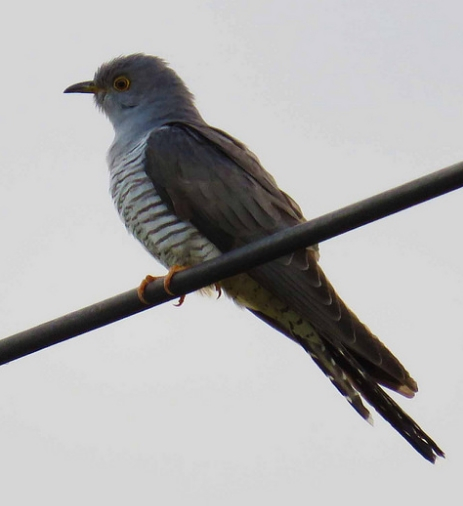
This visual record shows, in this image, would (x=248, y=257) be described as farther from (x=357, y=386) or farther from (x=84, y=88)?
(x=84, y=88)

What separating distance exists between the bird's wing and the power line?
1044mm

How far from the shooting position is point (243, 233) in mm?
4969

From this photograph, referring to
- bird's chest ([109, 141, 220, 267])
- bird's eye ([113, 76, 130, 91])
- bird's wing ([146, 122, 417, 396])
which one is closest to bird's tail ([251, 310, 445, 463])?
bird's wing ([146, 122, 417, 396])

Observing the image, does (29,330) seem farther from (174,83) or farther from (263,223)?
(174,83)

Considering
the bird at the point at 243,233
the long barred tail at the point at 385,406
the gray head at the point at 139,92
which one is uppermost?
the gray head at the point at 139,92

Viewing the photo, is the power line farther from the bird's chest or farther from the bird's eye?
the bird's eye

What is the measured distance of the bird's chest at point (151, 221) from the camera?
510 cm

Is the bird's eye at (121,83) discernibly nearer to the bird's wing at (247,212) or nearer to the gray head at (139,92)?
the gray head at (139,92)

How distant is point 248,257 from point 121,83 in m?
3.47

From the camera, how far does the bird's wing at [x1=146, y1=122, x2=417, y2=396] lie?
179 inches

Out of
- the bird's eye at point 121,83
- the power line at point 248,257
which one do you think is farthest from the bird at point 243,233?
the power line at point 248,257

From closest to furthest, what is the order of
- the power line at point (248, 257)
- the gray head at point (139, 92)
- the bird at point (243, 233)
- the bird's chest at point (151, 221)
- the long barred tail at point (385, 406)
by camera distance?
the power line at point (248, 257) < the long barred tail at point (385, 406) < the bird at point (243, 233) < the bird's chest at point (151, 221) < the gray head at point (139, 92)

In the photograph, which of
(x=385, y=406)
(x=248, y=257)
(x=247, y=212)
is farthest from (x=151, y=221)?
(x=248, y=257)

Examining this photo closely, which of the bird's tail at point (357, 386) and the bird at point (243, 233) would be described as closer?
the bird's tail at point (357, 386)
